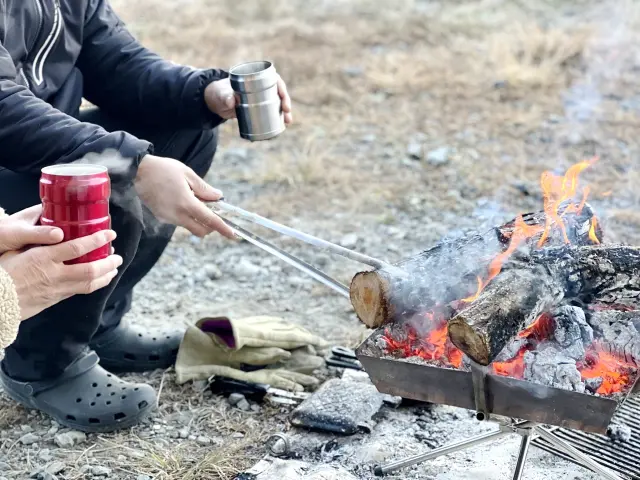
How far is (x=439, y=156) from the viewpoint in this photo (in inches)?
209

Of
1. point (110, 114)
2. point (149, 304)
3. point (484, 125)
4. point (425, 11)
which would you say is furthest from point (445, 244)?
point (425, 11)

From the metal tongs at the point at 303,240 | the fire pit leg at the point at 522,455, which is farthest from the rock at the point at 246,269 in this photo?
the fire pit leg at the point at 522,455

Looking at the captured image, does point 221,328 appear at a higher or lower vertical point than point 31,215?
lower

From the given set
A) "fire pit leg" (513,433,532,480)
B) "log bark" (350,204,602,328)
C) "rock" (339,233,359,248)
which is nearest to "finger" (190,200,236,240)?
"log bark" (350,204,602,328)

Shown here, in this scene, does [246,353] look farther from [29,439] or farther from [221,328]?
[29,439]

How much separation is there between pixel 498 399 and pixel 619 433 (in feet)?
2.43

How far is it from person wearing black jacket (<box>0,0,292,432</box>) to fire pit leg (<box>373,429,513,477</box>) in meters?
0.79

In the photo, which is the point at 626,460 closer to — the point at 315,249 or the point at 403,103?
the point at 315,249

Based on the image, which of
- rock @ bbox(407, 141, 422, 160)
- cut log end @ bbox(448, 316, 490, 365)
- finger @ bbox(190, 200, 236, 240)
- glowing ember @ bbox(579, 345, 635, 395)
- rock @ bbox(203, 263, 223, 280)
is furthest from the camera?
rock @ bbox(407, 141, 422, 160)

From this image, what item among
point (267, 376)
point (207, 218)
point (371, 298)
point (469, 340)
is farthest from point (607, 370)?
point (267, 376)

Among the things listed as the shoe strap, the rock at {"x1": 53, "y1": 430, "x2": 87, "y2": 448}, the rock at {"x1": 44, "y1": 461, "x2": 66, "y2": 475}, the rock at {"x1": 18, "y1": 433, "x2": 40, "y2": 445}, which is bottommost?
the rock at {"x1": 18, "y1": 433, "x2": 40, "y2": 445}

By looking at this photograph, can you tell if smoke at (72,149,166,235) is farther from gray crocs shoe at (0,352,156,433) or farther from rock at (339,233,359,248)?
rock at (339,233,359,248)

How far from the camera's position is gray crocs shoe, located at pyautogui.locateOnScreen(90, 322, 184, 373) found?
303 cm

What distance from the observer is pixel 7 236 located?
70.6 inches
